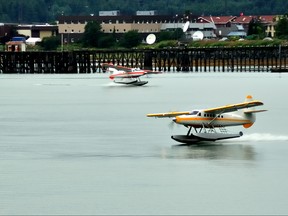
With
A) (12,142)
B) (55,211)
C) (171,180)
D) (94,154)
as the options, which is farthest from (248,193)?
(12,142)

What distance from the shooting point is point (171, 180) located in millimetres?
44156

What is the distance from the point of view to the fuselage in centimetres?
5359

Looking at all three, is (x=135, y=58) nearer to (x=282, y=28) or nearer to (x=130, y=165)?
(x=282, y=28)

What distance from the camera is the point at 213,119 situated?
54438mm

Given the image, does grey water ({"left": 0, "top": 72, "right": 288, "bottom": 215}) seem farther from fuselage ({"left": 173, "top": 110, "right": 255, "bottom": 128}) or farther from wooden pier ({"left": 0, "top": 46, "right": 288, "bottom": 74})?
wooden pier ({"left": 0, "top": 46, "right": 288, "bottom": 74})

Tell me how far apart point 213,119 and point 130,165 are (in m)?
7.25

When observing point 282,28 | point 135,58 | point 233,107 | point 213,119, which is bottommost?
point 135,58

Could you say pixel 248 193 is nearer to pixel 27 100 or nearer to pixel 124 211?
pixel 124 211

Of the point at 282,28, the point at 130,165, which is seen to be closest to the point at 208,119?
the point at 130,165

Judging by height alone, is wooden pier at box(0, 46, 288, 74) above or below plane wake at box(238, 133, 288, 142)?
below

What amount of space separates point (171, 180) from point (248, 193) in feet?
12.1

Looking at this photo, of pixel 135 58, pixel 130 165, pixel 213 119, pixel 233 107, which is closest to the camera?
pixel 130 165

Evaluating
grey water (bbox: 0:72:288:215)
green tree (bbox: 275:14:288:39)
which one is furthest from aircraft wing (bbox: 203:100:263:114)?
green tree (bbox: 275:14:288:39)

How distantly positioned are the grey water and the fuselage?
0.98 m
